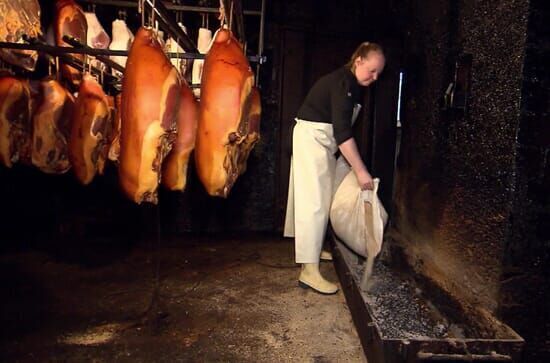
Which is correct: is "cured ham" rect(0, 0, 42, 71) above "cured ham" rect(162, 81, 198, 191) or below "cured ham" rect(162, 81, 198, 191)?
above

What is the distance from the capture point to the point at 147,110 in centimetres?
212

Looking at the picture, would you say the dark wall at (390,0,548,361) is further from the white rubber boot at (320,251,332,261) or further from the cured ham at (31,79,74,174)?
the cured ham at (31,79,74,174)

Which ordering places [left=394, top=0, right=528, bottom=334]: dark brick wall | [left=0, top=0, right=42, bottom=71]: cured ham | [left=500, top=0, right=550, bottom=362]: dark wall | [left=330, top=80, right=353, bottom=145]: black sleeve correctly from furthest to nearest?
[left=330, top=80, right=353, bottom=145]: black sleeve, [left=0, top=0, right=42, bottom=71]: cured ham, [left=394, top=0, right=528, bottom=334]: dark brick wall, [left=500, top=0, right=550, bottom=362]: dark wall

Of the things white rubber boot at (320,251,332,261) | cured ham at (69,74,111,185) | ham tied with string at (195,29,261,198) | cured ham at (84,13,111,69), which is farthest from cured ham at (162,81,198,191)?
white rubber boot at (320,251,332,261)

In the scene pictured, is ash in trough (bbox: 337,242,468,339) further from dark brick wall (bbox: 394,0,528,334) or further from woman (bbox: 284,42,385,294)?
woman (bbox: 284,42,385,294)

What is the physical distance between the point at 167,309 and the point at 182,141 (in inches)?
52.5

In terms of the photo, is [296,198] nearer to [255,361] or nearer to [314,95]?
[314,95]

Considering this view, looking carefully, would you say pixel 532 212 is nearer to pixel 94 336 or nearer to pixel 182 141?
pixel 182 141

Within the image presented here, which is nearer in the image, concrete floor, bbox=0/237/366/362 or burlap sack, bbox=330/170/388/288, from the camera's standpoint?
concrete floor, bbox=0/237/366/362

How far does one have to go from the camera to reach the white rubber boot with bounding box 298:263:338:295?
340 cm

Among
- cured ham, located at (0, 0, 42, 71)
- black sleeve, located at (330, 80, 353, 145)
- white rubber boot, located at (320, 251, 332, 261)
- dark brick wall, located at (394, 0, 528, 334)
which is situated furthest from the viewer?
white rubber boot, located at (320, 251, 332, 261)

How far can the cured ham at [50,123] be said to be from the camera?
326 centimetres

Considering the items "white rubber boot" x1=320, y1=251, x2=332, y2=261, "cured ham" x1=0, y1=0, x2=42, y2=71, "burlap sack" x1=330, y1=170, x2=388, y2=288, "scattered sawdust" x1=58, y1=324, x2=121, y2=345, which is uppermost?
"cured ham" x1=0, y1=0, x2=42, y2=71

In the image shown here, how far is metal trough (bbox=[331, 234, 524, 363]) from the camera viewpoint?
180 centimetres
